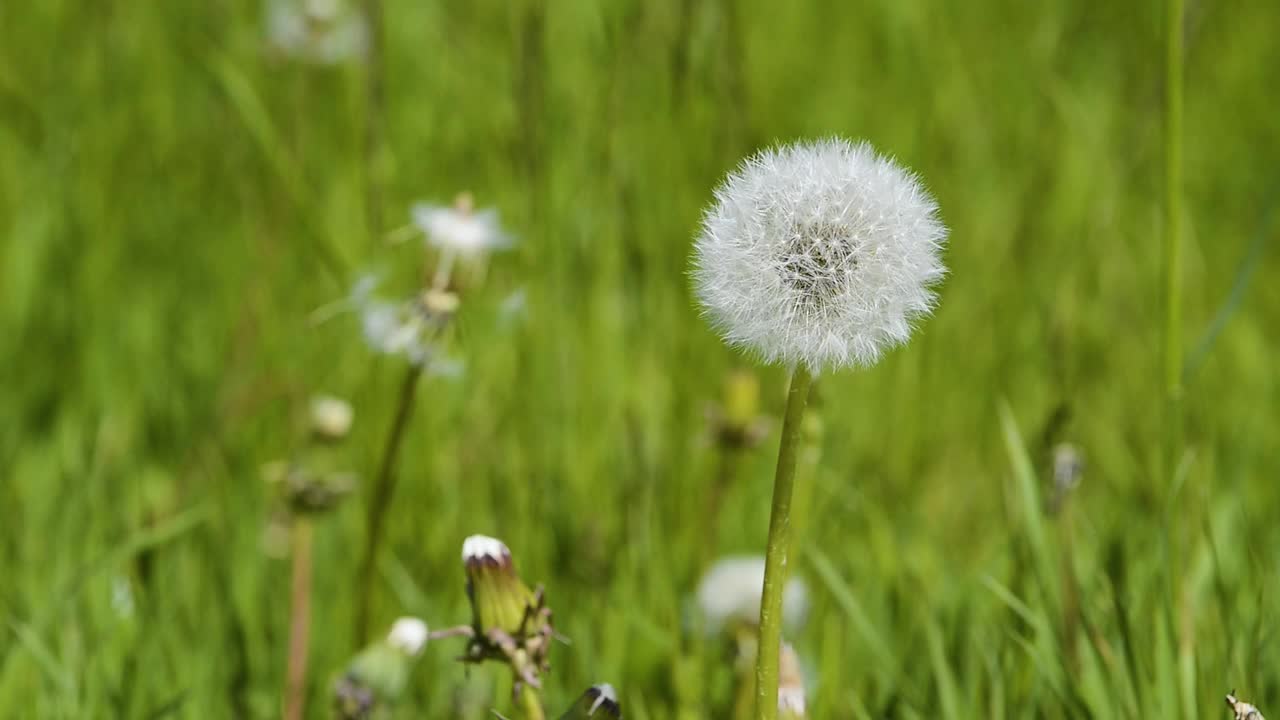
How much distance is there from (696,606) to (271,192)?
61.9 inches

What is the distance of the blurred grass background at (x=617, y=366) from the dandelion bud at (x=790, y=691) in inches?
8.2

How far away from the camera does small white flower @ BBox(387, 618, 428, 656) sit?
896mm

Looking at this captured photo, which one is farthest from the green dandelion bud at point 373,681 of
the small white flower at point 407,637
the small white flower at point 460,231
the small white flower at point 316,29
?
the small white flower at point 316,29

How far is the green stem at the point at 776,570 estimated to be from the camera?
2.51 ft

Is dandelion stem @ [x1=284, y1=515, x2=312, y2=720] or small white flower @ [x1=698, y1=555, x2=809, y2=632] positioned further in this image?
small white flower @ [x1=698, y1=555, x2=809, y2=632]

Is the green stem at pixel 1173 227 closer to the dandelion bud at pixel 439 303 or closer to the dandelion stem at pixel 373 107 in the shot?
the dandelion bud at pixel 439 303

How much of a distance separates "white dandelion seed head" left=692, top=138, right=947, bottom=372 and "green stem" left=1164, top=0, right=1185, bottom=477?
37 centimetres

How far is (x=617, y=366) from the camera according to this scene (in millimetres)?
2246

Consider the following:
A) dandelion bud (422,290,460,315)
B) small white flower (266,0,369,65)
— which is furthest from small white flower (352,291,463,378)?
small white flower (266,0,369,65)

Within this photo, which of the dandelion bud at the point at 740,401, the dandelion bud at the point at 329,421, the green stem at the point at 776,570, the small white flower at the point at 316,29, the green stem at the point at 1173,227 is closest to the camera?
the green stem at the point at 776,570

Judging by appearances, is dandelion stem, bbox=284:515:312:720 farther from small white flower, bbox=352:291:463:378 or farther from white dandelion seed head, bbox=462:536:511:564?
white dandelion seed head, bbox=462:536:511:564

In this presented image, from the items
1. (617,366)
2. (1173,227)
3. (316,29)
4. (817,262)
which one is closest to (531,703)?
(817,262)

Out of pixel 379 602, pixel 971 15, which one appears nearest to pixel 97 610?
pixel 379 602

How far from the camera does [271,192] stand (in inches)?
106
